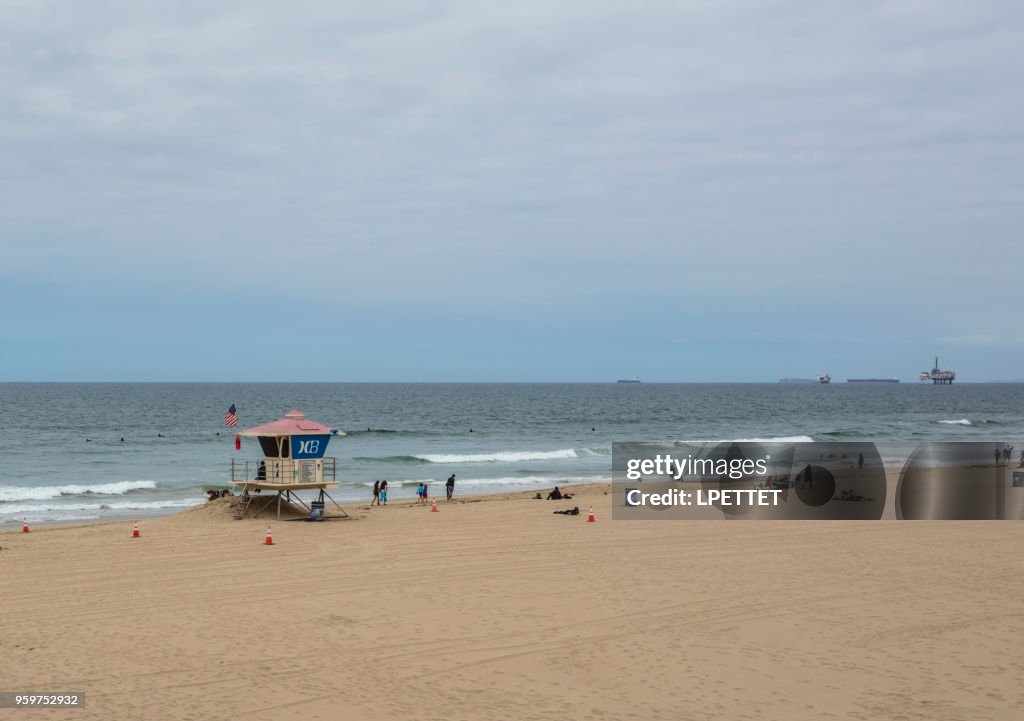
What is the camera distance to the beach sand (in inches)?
421

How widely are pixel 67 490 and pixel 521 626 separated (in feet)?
98.1

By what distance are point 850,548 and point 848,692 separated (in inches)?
409

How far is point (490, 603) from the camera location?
1516 cm

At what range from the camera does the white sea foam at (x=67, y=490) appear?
35562 millimetres

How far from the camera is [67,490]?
37594 mm

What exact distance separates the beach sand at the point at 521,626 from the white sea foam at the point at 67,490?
14601 mm

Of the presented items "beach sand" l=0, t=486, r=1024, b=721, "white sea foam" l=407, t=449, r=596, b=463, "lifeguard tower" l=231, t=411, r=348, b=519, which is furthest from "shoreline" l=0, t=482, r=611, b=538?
"white sea foam" l=407, t=449, r=596, b=463

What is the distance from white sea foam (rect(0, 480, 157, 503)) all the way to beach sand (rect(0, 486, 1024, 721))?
14.6 m

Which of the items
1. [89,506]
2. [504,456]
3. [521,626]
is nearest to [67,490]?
[89,506]

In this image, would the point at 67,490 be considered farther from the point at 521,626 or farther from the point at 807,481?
the point at 521,626

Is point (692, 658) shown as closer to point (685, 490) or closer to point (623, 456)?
point (685, 490)

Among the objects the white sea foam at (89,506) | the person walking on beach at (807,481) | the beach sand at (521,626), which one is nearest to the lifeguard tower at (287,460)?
the beach sand at (521,626)

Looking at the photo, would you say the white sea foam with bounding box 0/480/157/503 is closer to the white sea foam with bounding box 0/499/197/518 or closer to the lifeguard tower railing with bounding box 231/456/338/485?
the white sea foam with bounding box 0/499/197/518

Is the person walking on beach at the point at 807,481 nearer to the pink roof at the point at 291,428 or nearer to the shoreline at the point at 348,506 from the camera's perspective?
the shoreline at the point at 348,506
